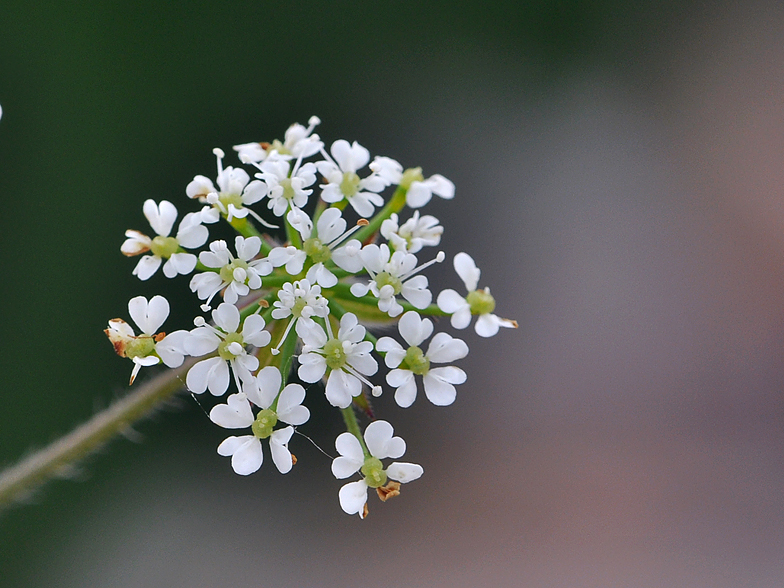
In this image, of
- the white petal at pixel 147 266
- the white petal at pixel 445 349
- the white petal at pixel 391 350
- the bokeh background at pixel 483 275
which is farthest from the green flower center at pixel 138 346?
the bokeh background at pixel 483 275

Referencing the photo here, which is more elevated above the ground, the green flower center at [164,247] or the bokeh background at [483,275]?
the bokeh background at [483,275]

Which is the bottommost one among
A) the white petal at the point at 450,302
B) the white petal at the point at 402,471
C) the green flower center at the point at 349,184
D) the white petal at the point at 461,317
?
the white petal at the point at 402,471

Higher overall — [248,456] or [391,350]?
[391,350]

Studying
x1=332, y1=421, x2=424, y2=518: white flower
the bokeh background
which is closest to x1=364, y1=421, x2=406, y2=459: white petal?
x1=332, y1=421, x2=424, y2=518: white flower

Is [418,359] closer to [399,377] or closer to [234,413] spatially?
[399,377]

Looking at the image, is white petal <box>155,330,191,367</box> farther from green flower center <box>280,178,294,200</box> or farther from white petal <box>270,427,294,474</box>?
green flower center <box>280,178,294,200</box>

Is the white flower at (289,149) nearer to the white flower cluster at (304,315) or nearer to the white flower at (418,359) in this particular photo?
the white flower cluster at (304,315)

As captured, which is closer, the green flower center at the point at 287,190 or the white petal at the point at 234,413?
the white petal at the point at 234,413

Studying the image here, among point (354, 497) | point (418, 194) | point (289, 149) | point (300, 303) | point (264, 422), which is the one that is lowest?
point (354, 497)

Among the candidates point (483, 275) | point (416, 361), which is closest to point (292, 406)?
point (416, 361)
